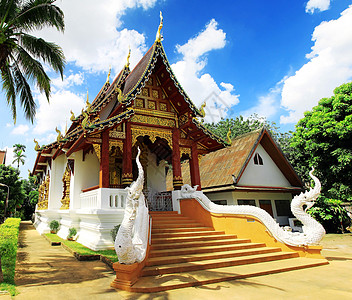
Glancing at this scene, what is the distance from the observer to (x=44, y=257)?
6656 millimetres

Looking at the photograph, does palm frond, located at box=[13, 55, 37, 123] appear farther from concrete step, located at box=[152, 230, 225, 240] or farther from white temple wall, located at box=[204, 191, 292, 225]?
white temple wall, located at box=[204, 191, 292, 225]

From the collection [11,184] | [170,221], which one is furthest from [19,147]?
[170,221]

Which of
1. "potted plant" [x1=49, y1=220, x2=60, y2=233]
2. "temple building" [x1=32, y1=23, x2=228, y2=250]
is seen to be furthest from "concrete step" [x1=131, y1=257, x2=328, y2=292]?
"potted plant" [x1=49, y1=220, x2=60, y2=233]

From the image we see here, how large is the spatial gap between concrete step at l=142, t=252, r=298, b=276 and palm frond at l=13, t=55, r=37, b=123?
6446mm

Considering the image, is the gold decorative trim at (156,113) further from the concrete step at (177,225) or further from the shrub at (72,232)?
the shrub at (72,232)

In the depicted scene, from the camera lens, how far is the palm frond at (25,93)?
793cm

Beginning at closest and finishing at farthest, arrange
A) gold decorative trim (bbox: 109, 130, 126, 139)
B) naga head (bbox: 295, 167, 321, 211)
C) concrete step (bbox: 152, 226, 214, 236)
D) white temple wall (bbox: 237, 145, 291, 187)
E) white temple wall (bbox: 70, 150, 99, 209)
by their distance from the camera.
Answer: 1. naga head (bbox: 295, 167, 321, 211)
2. concrete step (bbox: 152, 226, 214, 236)
3. gold decorative trim (bbox: 109, 130, 126, 139)
4. white temple wall (bbox: 70, 150, 99, 209)
5. white temple wall (bbox: 237, 145, 291, 187)

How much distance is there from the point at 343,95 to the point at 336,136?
6.37ft

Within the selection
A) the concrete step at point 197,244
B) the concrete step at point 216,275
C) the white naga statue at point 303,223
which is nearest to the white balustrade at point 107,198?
the concrete step at point 197,244

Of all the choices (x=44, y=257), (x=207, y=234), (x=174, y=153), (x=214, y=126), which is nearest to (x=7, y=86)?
(x=44, y=257)

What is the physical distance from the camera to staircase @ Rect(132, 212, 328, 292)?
14.7 ft

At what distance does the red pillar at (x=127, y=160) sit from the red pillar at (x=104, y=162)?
58 cm

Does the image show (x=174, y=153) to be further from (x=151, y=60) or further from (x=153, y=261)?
(x=153, y=261)

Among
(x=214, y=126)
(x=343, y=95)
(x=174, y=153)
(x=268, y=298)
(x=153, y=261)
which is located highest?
(x=214, y=126)
